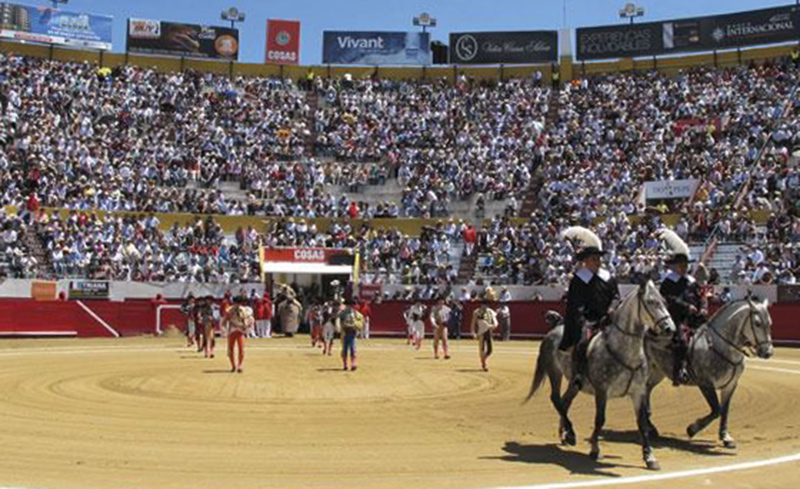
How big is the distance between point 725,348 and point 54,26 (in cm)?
4901

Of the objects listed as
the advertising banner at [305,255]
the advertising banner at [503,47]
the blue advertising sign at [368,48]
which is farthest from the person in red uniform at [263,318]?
the advertising banner at [503,47]

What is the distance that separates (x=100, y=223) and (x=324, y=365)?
19.8 metres

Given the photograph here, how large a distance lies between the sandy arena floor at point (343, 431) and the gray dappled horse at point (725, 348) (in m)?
0.56

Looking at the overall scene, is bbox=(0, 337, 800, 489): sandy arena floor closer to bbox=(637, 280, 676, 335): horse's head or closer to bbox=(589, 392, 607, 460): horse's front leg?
bbox=(589, 392, 607, 460): horse's front leg

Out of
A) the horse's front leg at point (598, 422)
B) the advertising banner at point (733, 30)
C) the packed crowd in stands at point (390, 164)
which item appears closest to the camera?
the horse's front leg at point (598, 422)

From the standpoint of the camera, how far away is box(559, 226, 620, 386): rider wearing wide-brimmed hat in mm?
10594

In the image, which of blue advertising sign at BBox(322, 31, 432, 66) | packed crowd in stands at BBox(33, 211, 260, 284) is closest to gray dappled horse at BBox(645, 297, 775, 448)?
packed crowd in stands at BBox(33, 211, 260, 284)

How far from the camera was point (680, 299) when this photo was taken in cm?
1184

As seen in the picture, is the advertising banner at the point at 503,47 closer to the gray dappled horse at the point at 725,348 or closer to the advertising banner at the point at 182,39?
the advertising banner at the point at 182,39

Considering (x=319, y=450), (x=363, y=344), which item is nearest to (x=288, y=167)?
(x=363, y=344)

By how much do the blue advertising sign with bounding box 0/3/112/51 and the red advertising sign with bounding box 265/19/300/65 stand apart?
32.8ft

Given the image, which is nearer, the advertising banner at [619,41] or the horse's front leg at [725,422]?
the horse's front leg at [725,422]

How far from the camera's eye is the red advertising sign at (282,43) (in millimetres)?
55344

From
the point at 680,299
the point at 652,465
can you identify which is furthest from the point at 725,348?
the point at 652,465
